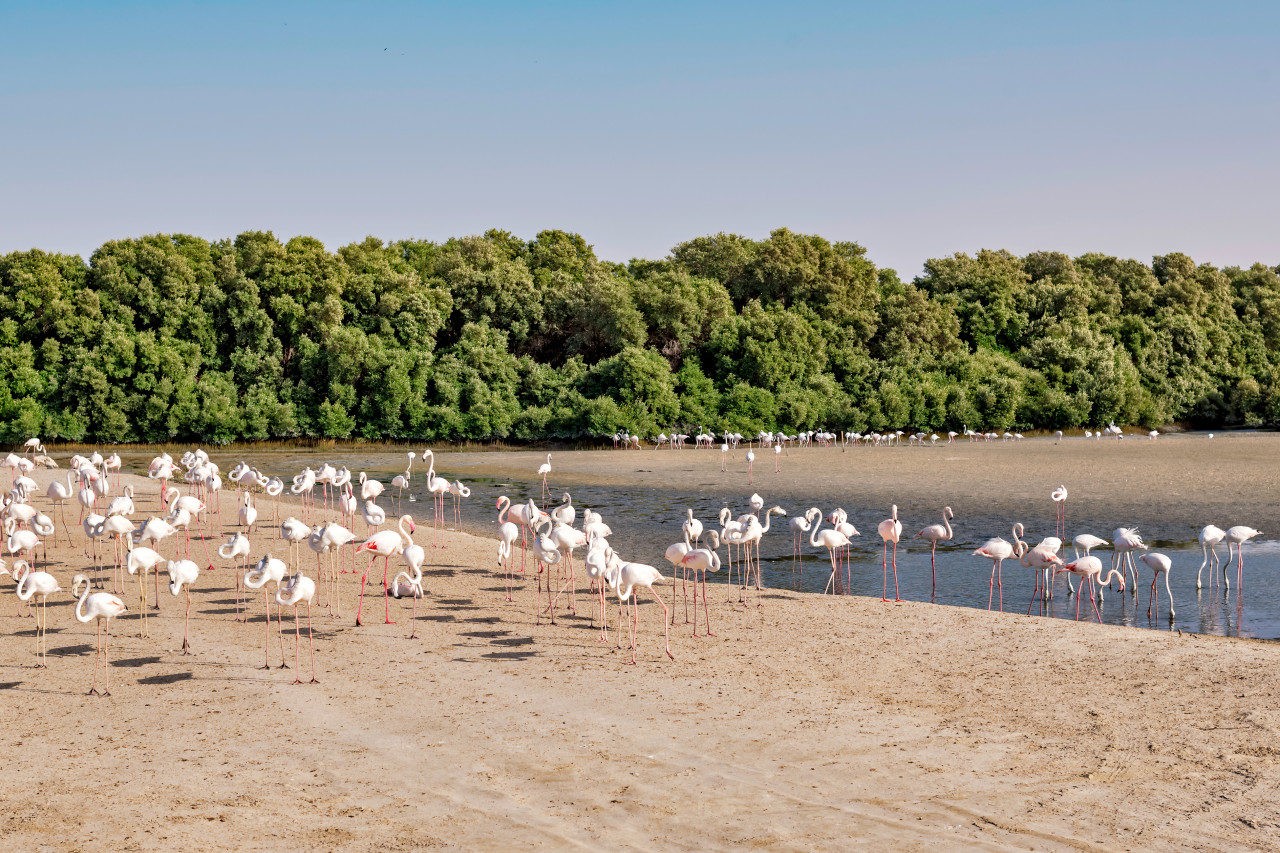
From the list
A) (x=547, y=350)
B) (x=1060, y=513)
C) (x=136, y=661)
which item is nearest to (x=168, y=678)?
(x=136, y=661)

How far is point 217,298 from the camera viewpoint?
Result: 66188 millimetres

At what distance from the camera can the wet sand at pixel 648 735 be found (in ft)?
22.2

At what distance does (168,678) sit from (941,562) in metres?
12.5

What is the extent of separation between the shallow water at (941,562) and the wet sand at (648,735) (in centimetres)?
163

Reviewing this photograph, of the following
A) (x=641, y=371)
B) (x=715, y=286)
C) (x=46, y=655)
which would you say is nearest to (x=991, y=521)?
(x=46, y=655)

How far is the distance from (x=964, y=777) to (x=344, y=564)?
39.2 ft

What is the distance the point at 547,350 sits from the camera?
75812mm

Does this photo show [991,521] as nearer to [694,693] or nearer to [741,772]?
[694,693]

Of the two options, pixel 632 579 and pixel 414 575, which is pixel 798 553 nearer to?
pixel 414 575

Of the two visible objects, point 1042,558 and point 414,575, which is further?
point 1042,558

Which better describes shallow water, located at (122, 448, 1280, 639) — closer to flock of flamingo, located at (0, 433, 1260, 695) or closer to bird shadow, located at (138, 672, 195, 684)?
flock of flamingo, located at (0, 433, 1260, 695)

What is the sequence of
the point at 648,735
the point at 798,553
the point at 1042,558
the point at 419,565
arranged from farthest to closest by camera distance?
the point at 798,553
the point at 1042,558
the point at 419,565
the point at 648,735

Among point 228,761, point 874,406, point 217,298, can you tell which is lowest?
point 228,761

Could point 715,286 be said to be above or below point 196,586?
above
